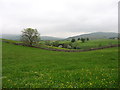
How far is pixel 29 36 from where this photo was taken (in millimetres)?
84875

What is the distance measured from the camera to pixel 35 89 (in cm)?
677

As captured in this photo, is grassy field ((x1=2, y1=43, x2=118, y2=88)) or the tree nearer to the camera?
grassy field ((x1=2, y1=43, x2=118, y2=88))

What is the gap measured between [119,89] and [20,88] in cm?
705

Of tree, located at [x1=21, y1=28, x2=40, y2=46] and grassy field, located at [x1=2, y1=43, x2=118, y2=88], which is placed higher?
tree, located at [x1=21, y1=28, x2=40, y2=46]

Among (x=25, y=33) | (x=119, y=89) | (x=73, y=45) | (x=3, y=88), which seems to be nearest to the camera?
(x=119, y=89)

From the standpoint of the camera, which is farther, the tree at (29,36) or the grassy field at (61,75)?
the tree at (29,36)

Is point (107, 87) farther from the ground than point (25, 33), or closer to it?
closer to it

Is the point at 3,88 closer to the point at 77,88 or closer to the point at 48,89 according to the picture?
the point at 48,89

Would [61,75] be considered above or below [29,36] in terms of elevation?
below

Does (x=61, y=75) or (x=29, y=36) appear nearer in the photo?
(x=61, y=75)

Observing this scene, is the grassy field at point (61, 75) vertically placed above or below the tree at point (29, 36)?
below

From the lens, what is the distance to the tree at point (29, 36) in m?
83.8

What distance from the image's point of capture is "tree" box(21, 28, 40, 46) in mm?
83812

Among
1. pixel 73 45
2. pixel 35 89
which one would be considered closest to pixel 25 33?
pixel 73 45
